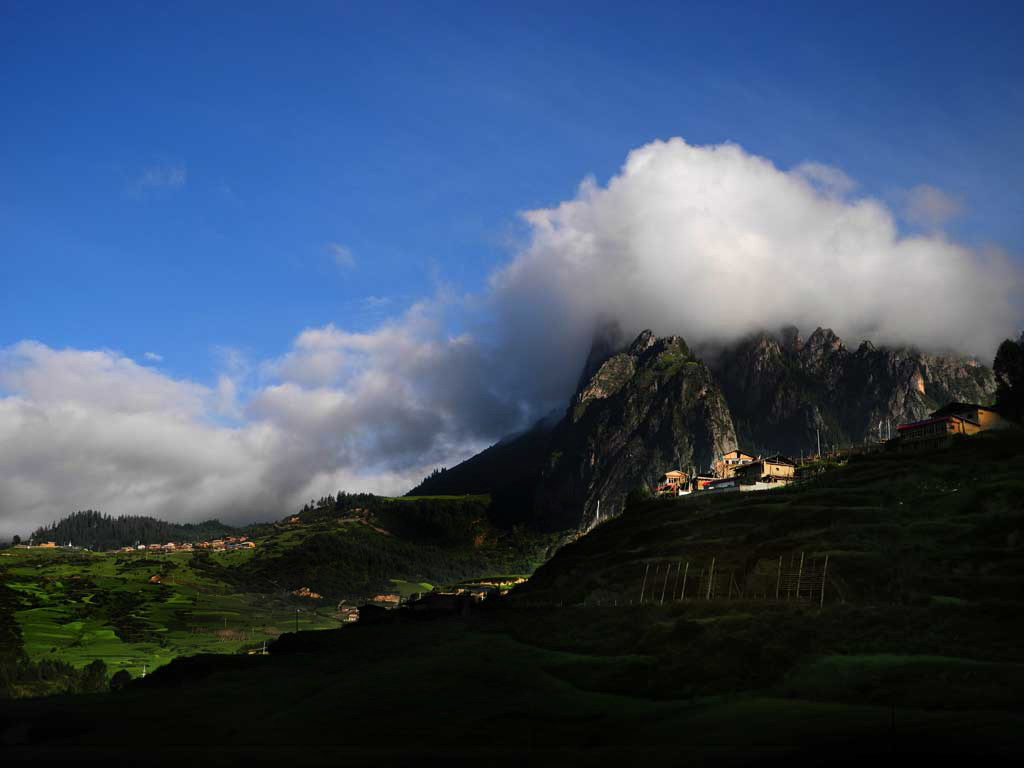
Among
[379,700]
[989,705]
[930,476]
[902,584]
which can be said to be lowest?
[379,700]

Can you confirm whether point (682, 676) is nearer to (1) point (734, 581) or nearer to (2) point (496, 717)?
(2) point (496, 717)

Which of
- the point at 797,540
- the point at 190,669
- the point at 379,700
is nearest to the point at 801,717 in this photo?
the point at 379,700

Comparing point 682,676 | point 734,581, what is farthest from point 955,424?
point 682,676

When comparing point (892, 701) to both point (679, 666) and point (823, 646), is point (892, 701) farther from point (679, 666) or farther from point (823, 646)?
point (679, 666)

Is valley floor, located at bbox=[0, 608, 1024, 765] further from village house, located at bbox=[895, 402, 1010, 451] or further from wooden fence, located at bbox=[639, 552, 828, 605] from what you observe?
village house, located at bbox=[895, 402, 1010, 451]

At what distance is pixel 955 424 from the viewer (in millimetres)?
168875

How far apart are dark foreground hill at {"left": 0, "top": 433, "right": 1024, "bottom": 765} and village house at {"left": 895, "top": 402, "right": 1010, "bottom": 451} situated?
151 feet

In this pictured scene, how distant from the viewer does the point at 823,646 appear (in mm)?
56812

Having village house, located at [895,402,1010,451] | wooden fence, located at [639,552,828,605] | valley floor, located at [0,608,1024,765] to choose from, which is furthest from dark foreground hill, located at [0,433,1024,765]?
village house, located at [895,402,1010,451]

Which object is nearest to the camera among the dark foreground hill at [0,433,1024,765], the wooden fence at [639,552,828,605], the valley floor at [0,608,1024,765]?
the valley floor at [0,608,1024,765]

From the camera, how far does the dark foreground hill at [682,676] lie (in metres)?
39.0

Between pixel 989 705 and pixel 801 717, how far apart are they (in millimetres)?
8813

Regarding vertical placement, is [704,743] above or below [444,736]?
above

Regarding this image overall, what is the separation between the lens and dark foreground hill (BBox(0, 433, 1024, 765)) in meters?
39.0
